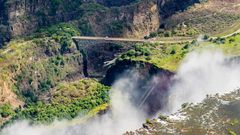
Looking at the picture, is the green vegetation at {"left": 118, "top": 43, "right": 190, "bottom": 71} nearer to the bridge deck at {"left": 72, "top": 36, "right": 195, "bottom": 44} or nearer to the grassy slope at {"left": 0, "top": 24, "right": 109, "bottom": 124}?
the bridge deck at {"left": 72, "top": 36, "right": 195, "bottom": 44}

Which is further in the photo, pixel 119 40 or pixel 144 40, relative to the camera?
pixel 119 40

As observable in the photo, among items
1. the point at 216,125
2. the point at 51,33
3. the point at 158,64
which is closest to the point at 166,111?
the point at 158,64

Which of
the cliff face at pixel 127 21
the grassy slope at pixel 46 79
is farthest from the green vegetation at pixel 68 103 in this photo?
the cliff face at pixel 127 21

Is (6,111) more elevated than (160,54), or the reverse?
(160,54)

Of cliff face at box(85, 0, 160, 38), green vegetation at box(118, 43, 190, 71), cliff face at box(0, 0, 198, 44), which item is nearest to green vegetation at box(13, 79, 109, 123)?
green vegetation at box(118, 43, 190, 71)

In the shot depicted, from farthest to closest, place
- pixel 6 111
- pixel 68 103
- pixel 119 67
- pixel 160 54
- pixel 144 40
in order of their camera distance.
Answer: pixel 144 40
pixel 119 67
pixel 160 54
pixel 68 103
pixel 6 111

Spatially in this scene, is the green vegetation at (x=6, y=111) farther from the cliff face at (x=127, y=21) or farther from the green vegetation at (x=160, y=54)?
the cliff face at (x=127, y=21)

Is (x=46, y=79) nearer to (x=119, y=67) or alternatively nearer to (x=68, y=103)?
(x=68, y=103)

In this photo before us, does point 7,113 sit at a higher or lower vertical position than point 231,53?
lower

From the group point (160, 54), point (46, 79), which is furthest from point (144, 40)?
point (46, 79)

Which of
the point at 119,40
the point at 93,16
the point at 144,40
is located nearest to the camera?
Answer: the point at 144,40

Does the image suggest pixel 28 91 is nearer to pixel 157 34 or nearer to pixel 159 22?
pixel 157 34
